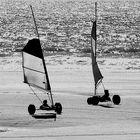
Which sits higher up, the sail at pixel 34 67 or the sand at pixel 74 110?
the sail at pixel 34 67

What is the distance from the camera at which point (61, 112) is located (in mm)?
23141

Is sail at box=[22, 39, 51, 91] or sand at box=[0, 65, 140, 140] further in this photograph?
sail at box=[22, 39, 51, 91]

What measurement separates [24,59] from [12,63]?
22874 mm

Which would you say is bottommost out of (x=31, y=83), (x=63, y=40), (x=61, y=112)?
(x=63, y=40)

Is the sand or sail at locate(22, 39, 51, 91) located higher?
sail at locate(22, 39, 51, 91)

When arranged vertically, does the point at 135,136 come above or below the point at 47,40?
above

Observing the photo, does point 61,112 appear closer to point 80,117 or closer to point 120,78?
point 80,117

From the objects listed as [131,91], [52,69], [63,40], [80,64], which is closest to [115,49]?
[63,40]

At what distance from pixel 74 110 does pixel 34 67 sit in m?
2.84

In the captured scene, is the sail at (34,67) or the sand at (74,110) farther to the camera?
the sail at (34,67)

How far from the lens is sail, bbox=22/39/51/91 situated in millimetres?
22109

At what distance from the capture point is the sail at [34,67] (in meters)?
22.1

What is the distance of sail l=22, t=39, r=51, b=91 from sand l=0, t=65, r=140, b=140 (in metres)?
1.46

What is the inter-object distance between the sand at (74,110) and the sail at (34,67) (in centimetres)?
146
